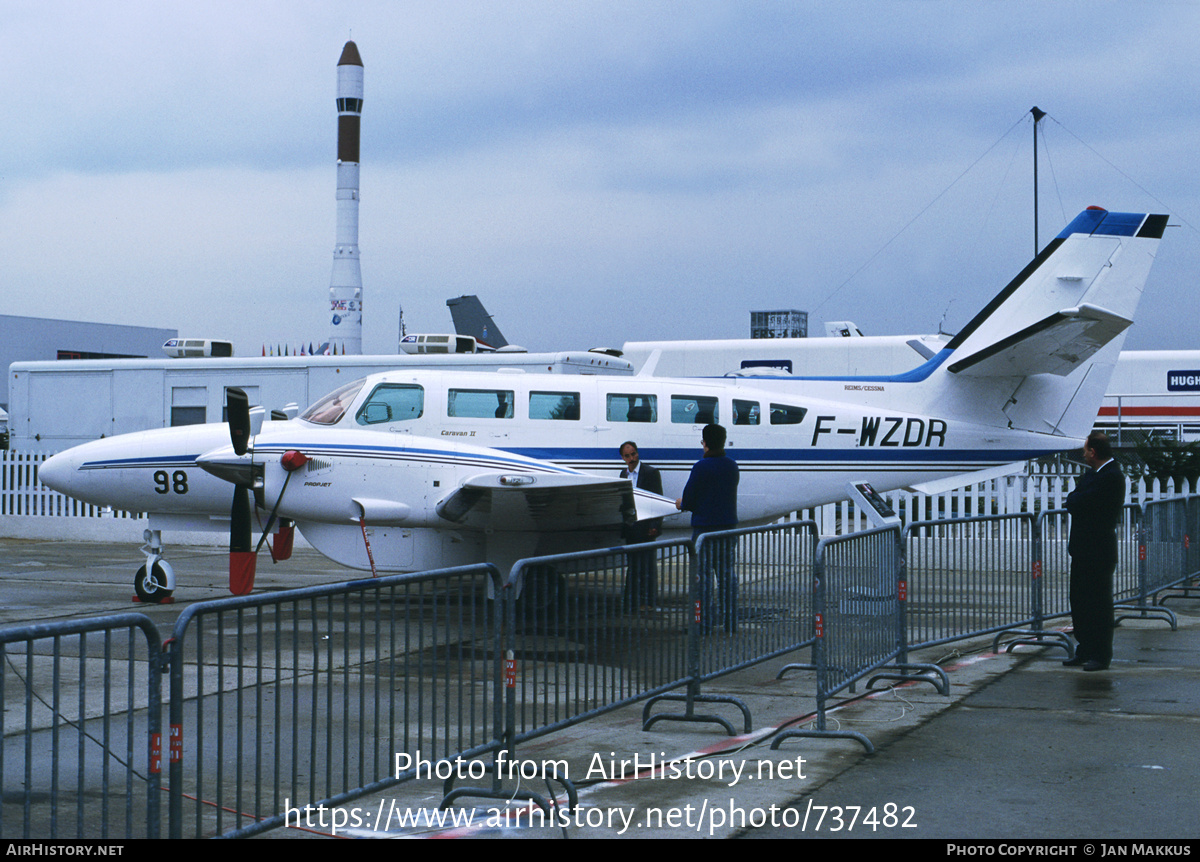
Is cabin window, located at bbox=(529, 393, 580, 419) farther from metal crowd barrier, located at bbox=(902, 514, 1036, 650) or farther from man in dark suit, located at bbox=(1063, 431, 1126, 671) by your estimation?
man in dark suit, located at bbox=(1063, 431, 1126, 671)

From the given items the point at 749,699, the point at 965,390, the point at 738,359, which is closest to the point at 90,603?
the point at 749,699

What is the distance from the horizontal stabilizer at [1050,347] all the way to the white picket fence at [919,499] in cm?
264

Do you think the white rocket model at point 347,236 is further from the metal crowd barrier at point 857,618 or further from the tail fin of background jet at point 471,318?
the metal crowd barrier at point 857,618

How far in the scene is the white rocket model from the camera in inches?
2438

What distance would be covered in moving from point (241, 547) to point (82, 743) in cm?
843

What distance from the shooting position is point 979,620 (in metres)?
10.4

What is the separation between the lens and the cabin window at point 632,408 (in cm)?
1520

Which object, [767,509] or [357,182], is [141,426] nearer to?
[767,509]

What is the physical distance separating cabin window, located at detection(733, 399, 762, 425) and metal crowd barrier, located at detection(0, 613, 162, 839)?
8299 millimetres

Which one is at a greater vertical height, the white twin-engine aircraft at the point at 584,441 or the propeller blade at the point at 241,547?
the white twin-engine aircraft at the point at 584,441

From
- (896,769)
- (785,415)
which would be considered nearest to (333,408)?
(785,415)

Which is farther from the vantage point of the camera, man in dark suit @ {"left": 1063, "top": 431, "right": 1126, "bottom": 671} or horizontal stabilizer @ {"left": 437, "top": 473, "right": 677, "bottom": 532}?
horizontal stabilizer @ {"left": 437, "top": 473, "right": 677, "bottom": 532}

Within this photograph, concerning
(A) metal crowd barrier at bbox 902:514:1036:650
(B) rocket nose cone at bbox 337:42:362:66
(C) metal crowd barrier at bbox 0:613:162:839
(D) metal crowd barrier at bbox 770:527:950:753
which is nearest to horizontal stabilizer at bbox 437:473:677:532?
(A) metal crowd barrier at bbox 902:514:1036:650

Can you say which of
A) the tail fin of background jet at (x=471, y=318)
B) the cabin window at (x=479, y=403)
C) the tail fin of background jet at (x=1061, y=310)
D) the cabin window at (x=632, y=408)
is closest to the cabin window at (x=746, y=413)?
the cabin window at (x=632, y=408)
